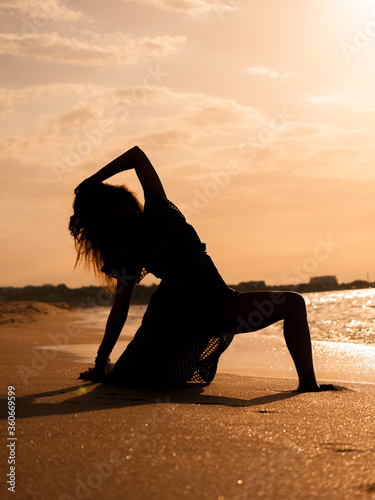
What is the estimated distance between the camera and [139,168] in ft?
12.1

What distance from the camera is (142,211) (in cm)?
369

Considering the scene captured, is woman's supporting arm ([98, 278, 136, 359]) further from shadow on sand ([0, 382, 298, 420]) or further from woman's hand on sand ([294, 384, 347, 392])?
woman's hand on sand ([294, 384, 347, 392])

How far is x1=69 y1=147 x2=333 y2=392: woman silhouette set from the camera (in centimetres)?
348

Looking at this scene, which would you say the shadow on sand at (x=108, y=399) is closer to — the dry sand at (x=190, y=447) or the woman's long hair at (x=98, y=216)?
the dry sand at (x=190, y=447)

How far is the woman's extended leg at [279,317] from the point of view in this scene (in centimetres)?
337

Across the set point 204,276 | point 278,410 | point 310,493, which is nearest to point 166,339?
point 204,276

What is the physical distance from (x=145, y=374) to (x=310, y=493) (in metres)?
2.08

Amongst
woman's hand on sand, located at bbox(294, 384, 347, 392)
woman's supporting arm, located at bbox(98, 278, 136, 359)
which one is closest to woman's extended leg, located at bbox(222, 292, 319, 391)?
woman's hand on sand, located at bbox(294, 384, 347, 392)

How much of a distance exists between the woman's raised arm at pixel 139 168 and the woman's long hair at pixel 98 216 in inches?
3.8

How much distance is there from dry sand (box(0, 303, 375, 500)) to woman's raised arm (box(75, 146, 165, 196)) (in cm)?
129

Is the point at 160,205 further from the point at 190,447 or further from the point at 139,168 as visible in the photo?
the point at 190,447

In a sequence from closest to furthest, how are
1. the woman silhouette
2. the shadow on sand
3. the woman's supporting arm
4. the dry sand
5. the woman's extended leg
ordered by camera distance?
the dry sand, the shadow on sand, the woman's extended leg, the woman silhouette, the woman's supporting arm

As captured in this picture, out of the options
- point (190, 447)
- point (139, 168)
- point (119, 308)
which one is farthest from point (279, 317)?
point (190, 447)

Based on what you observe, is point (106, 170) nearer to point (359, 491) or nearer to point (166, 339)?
point (166, 339)
